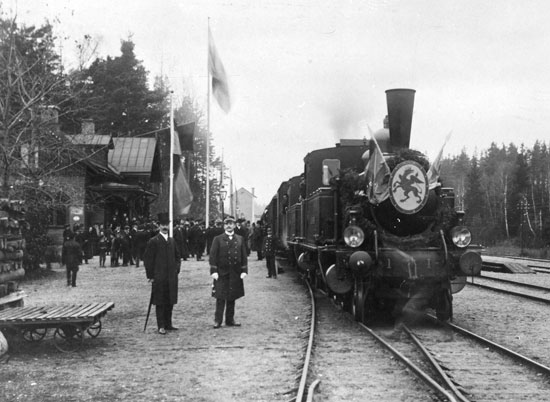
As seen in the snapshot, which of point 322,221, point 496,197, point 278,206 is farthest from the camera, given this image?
point 496,197

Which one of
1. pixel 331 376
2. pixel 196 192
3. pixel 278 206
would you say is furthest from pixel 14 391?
pixel 196 192

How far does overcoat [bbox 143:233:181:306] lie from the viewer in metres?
9.30

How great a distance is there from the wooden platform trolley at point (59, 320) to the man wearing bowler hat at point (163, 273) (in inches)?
30.5

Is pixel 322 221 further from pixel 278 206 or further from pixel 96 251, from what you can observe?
pixel 96 251

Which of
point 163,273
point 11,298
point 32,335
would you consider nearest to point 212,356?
point 163,273

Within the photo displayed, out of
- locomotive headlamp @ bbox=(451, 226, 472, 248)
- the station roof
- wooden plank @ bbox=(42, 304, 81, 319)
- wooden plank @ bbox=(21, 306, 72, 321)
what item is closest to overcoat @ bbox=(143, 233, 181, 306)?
wooden plank @ bbox=(42, 304, 81, 319)

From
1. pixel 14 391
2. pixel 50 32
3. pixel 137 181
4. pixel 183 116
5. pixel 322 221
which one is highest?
pixel 183 116

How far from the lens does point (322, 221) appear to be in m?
11.3

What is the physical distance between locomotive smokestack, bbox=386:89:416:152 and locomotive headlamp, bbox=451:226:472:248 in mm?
1468

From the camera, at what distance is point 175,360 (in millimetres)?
7441

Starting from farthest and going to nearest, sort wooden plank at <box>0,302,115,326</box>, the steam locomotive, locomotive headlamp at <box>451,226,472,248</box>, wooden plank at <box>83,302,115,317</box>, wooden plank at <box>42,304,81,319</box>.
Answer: locomotive headlamp at <box>451,226,472,248</box> → the steam locomotive → wooden plank at <box>83,302,115,317</box> → wooden plank at <box>42,304,81,319</box> → wooden plank at <box>0,302,115,326</box>

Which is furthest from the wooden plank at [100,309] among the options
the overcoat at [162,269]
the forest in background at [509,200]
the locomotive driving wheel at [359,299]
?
the forest in background at [509,200]

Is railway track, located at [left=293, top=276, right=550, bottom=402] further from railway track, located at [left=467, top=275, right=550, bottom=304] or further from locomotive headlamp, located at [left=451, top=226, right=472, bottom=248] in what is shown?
railway track, located at [left=467, top=275, right=550, bottom=304]

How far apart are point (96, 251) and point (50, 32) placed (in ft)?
47.5
